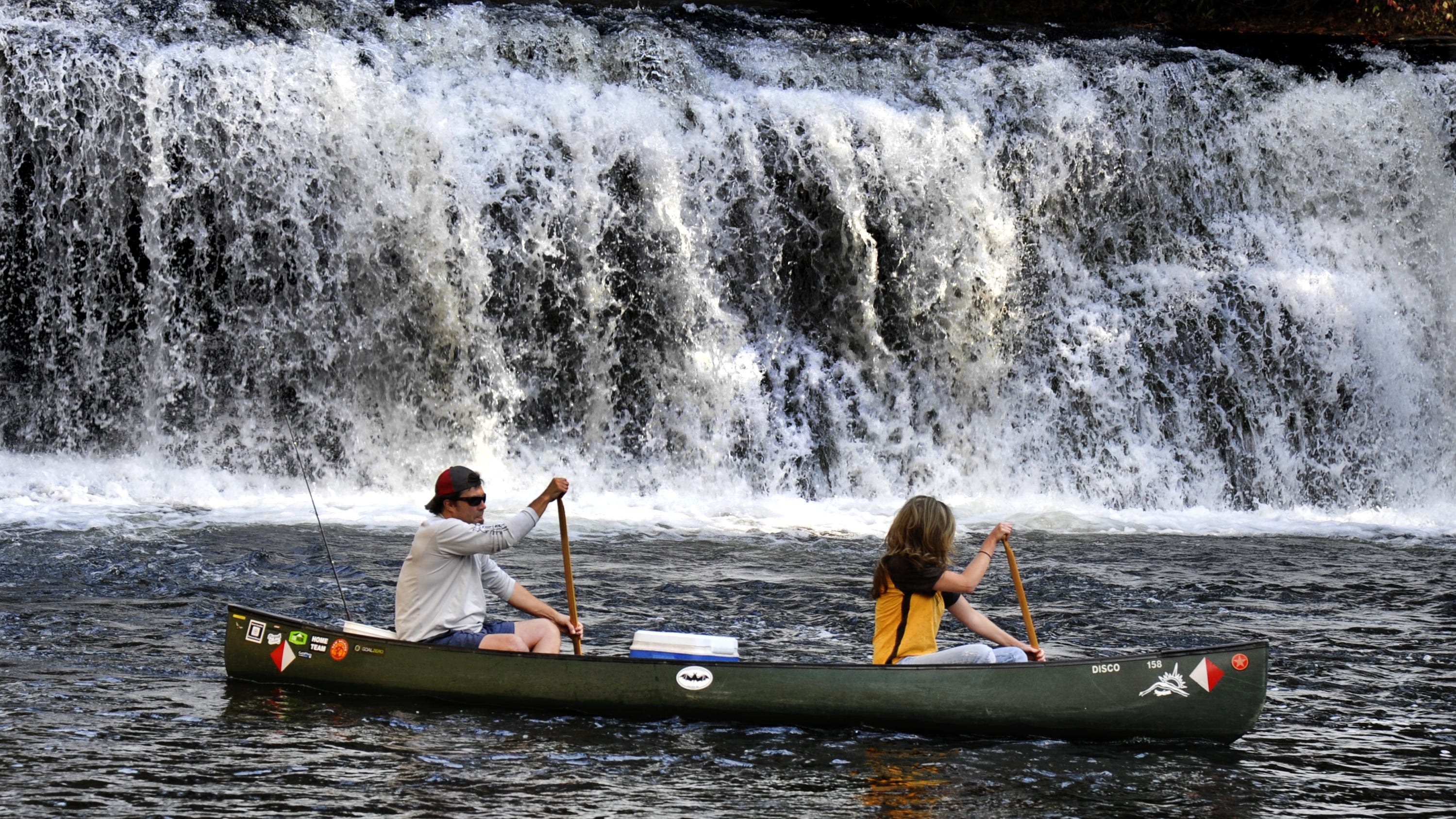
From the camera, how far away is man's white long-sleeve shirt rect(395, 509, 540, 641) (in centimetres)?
680

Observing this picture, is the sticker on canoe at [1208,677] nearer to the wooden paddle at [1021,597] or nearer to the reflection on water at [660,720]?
the reflection on water at [660,720]

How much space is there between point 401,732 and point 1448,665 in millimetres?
5260

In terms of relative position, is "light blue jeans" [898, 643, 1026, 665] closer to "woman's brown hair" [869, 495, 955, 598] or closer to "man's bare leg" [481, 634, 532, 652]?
"woman's brown hair" [869, 495, 955, 598]

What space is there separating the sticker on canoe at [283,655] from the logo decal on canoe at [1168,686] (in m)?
3.60

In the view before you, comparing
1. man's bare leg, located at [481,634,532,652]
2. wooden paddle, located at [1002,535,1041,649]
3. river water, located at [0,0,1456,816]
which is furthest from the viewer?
river water, located at [0,0,1456,816]

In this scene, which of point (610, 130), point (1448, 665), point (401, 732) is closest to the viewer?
point (401, 732)

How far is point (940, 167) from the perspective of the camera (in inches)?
644

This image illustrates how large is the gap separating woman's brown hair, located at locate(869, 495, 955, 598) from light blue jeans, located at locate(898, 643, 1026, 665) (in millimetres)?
322

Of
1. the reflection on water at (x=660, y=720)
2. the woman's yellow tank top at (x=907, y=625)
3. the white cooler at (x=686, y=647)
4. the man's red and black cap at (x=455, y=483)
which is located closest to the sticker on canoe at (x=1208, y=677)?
the reflection on water at (x=660, y=720)

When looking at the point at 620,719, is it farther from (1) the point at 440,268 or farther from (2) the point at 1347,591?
(1) the point at 440,268

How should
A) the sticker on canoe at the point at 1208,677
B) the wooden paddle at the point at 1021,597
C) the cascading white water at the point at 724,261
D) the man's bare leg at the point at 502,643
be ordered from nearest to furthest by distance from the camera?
the sticker on canoe at the point at 1208,677
the man's bare leg at the point at 502,643
the wooden paddle at the point at 1021,597
the cascading white water at the point at 724,261

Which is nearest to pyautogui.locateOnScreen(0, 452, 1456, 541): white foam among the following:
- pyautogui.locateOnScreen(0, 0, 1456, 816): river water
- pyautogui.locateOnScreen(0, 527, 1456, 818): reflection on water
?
pyautogui.locateOnScreen(0, 0, 1456, 816): river water

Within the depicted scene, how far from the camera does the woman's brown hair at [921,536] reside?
6.77 m

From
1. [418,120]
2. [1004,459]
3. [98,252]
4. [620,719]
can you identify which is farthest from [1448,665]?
[98,252]
